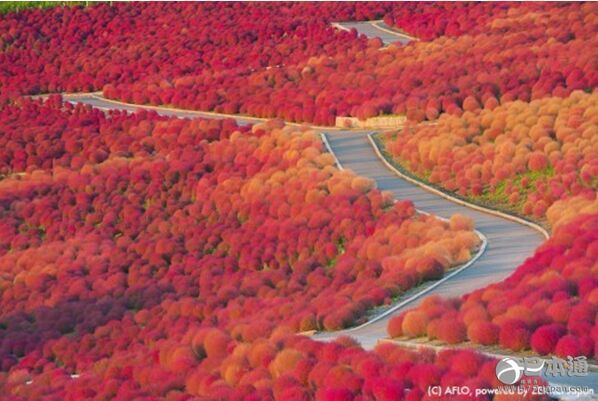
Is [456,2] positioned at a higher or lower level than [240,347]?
higher

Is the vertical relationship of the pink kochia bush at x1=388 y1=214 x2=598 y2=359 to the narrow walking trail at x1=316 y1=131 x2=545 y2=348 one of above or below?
above

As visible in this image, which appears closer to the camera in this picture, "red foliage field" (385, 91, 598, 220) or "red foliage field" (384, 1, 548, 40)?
"red foliage field" (385, 91, 598, 220)

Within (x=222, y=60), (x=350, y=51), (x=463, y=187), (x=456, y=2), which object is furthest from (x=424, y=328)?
(x=456, y=2)

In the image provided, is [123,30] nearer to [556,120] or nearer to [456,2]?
[456,2]

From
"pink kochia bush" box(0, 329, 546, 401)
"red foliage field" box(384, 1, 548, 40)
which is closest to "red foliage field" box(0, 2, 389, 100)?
"red foliage field" box(384, 1, 548, 40)

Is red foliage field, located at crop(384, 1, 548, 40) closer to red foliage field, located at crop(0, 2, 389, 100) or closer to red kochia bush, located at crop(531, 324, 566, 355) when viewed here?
red foliage field, located at crop(0, 2, 389, 100)

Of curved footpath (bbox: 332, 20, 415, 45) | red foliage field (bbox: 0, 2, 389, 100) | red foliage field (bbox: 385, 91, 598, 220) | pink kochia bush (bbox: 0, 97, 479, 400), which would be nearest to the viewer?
pink kochia bush (bbox: 0, 97, 479, 400)

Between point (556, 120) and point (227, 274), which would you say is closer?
point (227, 274)
